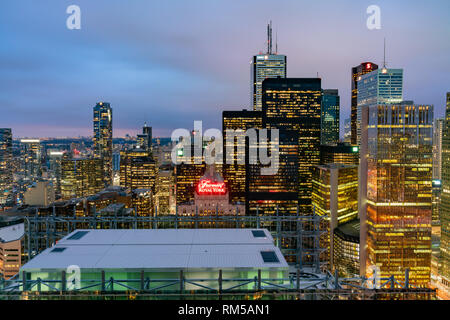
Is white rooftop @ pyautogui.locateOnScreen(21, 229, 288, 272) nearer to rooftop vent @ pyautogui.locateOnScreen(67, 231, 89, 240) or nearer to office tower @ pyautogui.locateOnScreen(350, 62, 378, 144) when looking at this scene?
rooftop vent @ pyautogui.locateOnScreen(67, 231, 89, 240)

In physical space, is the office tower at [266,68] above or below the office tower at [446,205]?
above

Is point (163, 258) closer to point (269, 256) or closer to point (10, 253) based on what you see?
point (269, 256)

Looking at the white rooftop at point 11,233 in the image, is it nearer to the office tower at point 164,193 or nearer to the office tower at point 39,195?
the office tower at point 39,195

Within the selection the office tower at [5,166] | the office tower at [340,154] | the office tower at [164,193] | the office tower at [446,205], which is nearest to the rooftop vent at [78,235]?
the office tower at [446,205]

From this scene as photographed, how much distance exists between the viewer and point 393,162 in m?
66.6

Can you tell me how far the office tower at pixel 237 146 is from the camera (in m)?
141

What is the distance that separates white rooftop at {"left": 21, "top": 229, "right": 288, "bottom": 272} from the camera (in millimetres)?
12609

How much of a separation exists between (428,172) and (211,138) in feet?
417

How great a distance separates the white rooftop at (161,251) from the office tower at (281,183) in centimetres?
10443

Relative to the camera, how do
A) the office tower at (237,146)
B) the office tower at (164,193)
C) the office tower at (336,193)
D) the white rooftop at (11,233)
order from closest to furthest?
the white rooftop at (11,233) → the office tower at (336,193) → the office tower at (237,146) → the office tower at (164,193)

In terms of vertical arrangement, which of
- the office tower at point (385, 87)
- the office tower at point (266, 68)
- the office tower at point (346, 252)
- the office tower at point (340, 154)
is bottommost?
the office tower at point (346, 252)

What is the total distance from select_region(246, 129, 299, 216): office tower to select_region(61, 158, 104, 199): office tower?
90.1 m

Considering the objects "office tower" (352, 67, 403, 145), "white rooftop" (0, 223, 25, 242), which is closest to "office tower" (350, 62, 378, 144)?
"office tower" (352, 67, 403, 145)

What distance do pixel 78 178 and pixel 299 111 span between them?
111 m
